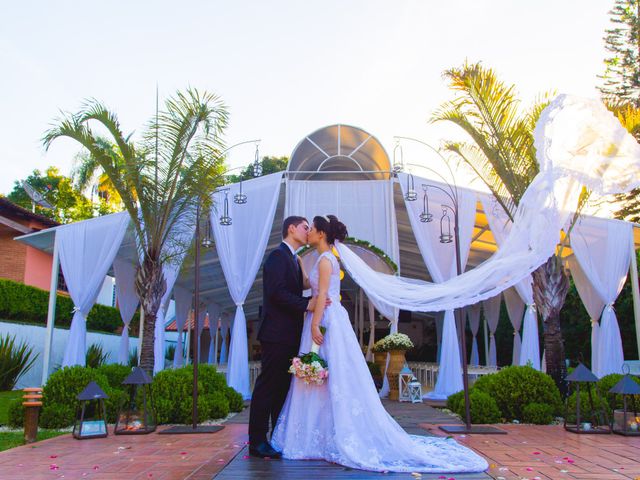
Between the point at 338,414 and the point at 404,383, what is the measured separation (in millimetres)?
6539

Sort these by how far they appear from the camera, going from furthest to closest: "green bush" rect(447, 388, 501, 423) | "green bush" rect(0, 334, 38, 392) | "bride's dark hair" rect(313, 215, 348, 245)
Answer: "green bush" rect(0, 334, 38, 392) < "green bush" rect(447, 388, 501, 423) < "bride's dark hair" rect(313, 215, 348, 245)

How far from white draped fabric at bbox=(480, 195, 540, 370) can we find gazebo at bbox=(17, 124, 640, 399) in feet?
0.06

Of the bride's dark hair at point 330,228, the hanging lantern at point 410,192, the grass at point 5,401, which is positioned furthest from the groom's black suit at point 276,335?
the hanging lantern at point 410,192

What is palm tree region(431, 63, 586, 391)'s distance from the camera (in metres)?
8.93

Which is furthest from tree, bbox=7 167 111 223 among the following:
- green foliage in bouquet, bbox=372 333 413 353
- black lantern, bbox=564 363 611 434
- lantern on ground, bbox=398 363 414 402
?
black lantern, bbox=564 363 611 434

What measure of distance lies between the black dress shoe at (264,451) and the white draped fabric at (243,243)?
604 cm

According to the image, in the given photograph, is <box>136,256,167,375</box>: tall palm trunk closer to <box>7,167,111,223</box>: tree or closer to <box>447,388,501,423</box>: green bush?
<box>447,388,501,423</box>: green bush

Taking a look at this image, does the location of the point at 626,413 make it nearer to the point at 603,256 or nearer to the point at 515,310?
the point at 603,256

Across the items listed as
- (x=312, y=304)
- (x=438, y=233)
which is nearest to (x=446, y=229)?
(x=438, y=233)

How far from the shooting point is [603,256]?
11.0m

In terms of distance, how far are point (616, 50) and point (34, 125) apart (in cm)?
2067

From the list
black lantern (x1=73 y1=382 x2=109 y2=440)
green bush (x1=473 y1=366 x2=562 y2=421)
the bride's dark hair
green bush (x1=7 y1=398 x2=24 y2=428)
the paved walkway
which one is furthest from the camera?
green bush (x1=473 y1=366 x2=562 y2=421)

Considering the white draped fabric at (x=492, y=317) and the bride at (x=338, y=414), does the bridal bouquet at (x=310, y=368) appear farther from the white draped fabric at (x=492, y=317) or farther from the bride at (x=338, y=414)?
the white draped fabric at (x=492, y=317)

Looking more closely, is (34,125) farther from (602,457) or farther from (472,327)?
(472,327)
